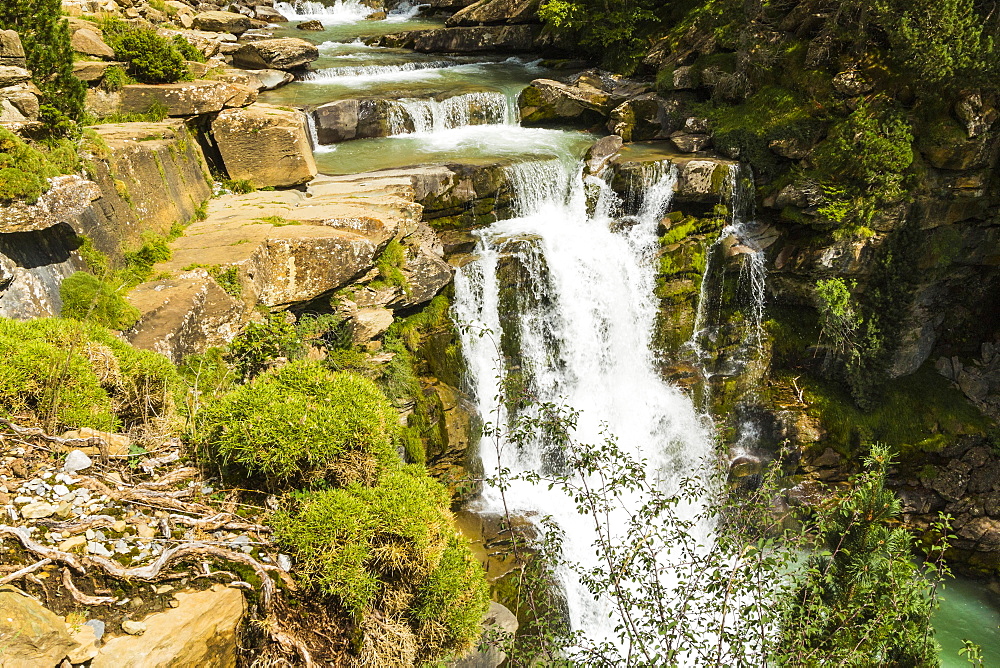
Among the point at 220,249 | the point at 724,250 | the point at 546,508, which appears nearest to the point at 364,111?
the point at 220,249

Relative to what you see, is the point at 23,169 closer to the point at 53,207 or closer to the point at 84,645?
the point at 53,207

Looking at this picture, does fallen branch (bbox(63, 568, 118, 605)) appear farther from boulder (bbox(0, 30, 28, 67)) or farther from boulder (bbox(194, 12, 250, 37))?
boulder (bbox(194, 12, 250, 37))

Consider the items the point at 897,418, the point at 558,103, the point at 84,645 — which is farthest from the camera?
the point at 558,103

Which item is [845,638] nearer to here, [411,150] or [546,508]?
[546,508]

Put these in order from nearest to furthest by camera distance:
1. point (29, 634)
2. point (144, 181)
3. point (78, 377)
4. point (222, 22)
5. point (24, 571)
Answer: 1. point (29, 634)
2. point (24, 571)
3. point (78, 377)
4. point (144, 181)
5. point (222, 22)

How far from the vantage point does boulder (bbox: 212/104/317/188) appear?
948 centimetres

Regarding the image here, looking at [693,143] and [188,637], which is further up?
[693,143]

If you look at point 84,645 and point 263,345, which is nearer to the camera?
point 84,645

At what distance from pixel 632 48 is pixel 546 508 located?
1272 cm

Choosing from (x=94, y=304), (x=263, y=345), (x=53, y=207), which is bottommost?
(x=263, y=345)

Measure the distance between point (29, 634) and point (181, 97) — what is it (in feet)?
26.8

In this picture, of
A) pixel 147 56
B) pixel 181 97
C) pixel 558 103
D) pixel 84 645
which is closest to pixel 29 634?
pixel 84 645

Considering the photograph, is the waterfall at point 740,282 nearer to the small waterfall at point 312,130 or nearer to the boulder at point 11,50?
the small waterfall at point 312,130

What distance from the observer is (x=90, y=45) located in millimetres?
9062
